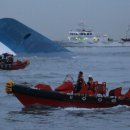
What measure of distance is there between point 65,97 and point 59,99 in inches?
11.2

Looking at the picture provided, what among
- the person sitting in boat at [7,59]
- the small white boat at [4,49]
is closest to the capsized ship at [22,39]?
the small white boat at [4,49]

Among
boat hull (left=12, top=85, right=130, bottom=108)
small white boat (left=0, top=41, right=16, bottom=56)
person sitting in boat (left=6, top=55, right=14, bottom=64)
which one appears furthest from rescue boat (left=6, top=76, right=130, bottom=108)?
small white boat (left=0, top=41, right=16, bottom=56)

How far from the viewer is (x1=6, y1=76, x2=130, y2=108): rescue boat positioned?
83.1 feet

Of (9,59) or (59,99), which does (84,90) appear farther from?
A: (9,59)

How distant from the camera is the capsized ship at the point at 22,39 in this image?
60875 millimetres

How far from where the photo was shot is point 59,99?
25547 mm

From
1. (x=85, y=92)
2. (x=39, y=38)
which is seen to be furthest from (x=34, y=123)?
(x=39, y=38)

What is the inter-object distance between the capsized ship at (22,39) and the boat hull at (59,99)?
111 feet

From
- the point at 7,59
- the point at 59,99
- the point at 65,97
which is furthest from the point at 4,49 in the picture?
the point at 65,97

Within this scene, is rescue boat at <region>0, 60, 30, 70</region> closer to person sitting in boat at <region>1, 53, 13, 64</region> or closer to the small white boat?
person sitting in boat at <region>1, 53, 13, 64</region>

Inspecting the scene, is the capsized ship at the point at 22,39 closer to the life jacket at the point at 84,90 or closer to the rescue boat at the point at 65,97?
the rescue boat at the point at 65,97

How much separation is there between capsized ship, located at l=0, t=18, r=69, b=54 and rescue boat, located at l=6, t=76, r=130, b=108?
33.7 m

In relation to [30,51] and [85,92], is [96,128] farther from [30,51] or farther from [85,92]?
[30,51]

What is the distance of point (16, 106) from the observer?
27656 mm
